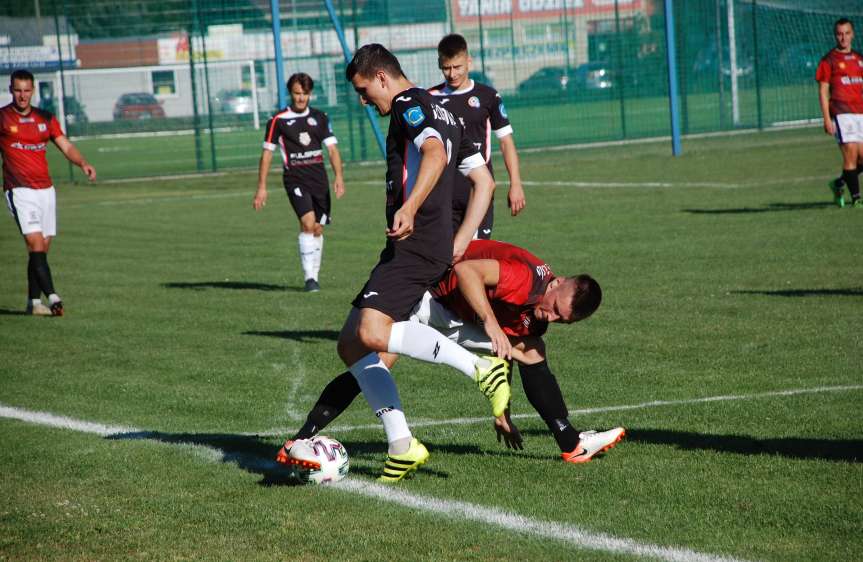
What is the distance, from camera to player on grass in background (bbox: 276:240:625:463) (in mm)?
5734

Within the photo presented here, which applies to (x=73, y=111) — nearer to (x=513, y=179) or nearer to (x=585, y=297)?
(x=513, y=179)

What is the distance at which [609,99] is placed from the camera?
33.2 m

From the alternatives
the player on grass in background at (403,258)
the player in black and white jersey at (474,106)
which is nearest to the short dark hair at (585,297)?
the player on grass in background at (403,258)

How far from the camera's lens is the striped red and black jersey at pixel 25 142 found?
12.2 m

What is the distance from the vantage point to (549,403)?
601cm

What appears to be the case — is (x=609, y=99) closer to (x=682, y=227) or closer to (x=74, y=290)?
(x=682, y=227)

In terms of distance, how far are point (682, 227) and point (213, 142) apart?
18.8m

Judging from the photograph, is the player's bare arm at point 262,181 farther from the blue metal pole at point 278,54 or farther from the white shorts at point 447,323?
the blue metal pole at point 278,54

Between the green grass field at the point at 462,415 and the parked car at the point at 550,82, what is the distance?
17.5m

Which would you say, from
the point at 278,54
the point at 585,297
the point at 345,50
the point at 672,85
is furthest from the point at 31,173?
the point at 672,85

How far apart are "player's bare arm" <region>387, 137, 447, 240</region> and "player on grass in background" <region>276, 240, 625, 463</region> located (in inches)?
19.3

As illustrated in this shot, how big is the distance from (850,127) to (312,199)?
780cm

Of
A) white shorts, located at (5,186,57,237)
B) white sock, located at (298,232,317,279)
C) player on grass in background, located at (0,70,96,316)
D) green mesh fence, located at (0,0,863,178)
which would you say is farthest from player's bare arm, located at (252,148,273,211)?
green mesh fence, located at (0,0,863,178)

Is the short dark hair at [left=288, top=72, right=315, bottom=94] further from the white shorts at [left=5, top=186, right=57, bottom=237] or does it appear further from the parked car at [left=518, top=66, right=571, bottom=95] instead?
the parked car at [left=518, top=66, right=571, bottom=95]
